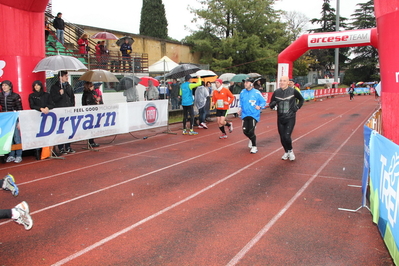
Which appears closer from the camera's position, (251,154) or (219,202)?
(219,202)

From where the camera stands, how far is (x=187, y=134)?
14102 millimetres

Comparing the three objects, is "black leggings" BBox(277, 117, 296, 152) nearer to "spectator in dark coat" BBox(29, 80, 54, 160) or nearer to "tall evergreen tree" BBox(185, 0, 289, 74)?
"spectator in dark coat" BBox(29, 80, 54, 160)

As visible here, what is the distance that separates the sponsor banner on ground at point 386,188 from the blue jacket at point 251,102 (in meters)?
4.90

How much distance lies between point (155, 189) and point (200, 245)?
8.28ft

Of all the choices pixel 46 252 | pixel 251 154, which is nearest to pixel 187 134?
pixel 251 154

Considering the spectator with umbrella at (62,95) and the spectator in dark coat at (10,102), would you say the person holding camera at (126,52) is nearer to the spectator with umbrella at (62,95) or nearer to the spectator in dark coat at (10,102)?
the spectator with umbrella at (62,95)

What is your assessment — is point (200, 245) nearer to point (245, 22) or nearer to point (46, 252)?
point (46, 252)

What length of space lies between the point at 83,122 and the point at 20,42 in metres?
2.74

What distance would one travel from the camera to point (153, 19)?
4094cm

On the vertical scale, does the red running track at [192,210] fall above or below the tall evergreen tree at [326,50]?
below

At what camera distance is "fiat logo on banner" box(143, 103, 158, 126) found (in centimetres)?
1295

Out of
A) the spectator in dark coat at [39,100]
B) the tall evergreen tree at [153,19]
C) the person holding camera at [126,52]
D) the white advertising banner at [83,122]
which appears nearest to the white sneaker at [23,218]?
the white advertising banner at [83,122]

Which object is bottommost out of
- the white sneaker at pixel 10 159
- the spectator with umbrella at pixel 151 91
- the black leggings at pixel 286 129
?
the white sneaker at pixel 10 159

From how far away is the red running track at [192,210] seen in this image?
4324mm
